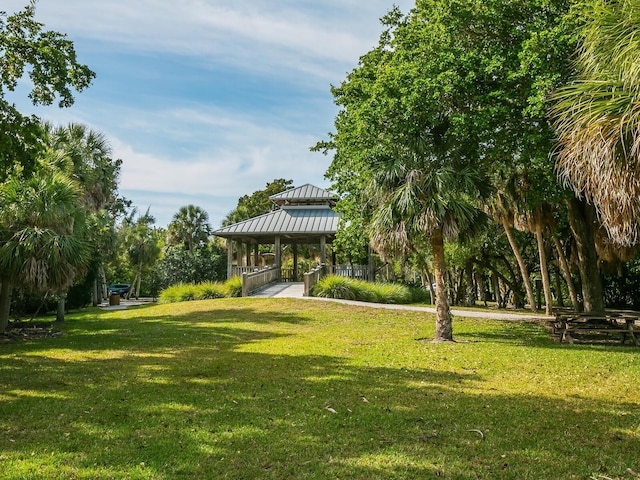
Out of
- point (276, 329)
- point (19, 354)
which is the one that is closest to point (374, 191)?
point (276, 329)

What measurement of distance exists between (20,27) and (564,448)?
37.5 ft

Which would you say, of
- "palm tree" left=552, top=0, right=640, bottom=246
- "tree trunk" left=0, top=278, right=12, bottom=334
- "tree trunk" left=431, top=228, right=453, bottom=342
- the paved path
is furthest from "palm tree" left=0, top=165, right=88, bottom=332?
"palm tree" left=552, top=0, right=640, bottom=246

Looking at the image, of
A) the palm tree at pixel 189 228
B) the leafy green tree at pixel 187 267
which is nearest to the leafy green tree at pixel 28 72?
the leafy green tree at pixel 187 267

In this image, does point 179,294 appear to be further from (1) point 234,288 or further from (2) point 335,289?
(2) point 335,289

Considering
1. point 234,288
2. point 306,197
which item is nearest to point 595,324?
point 234,288

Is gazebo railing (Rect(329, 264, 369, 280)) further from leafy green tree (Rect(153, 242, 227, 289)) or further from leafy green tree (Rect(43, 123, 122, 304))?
leafy green tree (Rect(153, 242, 227, 289))

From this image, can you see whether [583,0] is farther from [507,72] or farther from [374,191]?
[374,191]

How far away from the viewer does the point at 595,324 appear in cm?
1314

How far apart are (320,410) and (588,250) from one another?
1217cm

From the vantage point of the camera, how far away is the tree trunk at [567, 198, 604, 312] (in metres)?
15.0

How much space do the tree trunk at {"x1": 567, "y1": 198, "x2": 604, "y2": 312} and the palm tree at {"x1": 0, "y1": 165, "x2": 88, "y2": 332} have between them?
15.0 m

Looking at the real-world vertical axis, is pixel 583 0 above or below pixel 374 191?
above

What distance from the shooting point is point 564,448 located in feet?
15.7

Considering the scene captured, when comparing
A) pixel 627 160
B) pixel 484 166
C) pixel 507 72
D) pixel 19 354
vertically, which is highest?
pixel 507 72
